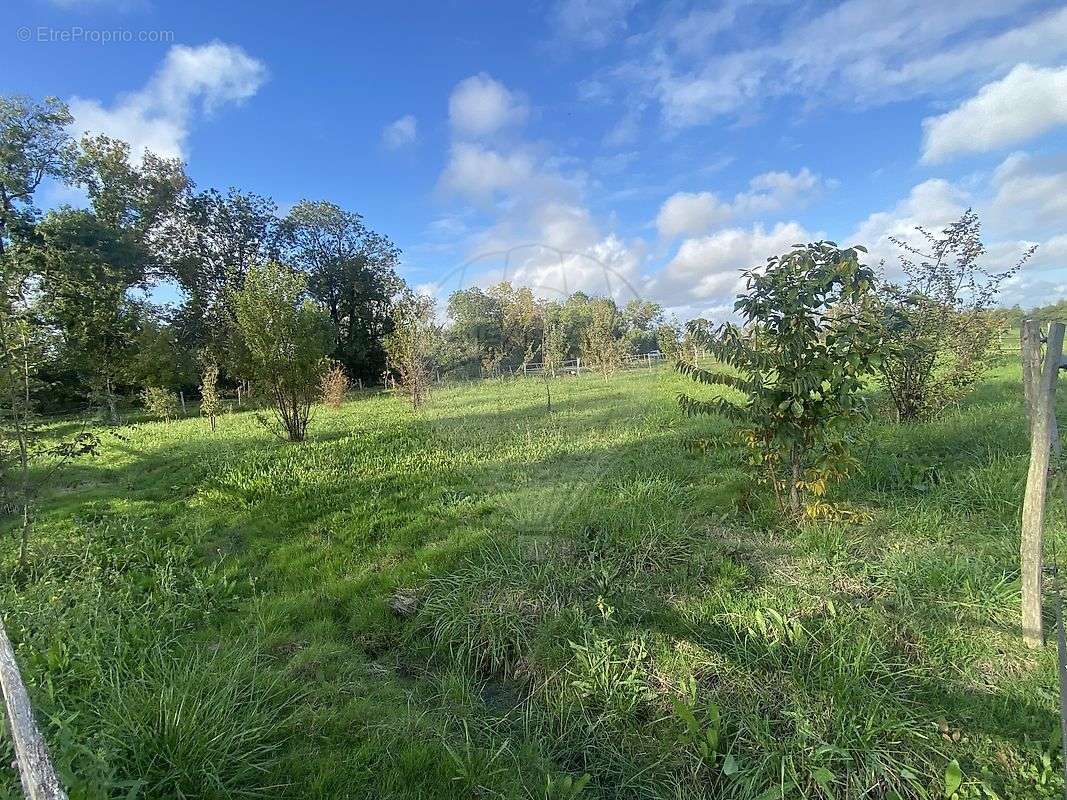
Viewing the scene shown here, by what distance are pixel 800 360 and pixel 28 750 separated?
4454 millimetres

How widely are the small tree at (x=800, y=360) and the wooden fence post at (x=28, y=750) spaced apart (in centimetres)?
379

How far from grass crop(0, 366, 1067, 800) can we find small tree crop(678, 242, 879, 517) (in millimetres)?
494

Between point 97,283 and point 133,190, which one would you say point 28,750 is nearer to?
point 97,283

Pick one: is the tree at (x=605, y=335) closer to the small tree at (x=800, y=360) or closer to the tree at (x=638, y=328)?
the tree at (x=638, y=328)

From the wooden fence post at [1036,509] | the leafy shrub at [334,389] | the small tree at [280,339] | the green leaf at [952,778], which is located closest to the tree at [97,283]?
the leafy shrub at [334,389]

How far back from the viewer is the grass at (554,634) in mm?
2191

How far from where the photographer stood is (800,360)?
12.8ft

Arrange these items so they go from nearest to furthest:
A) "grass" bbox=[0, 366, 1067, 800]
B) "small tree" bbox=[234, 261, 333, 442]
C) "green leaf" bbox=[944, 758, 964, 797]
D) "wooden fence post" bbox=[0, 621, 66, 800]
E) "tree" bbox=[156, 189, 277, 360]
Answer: "wooden fence post" bbox=[0, 621, 66, 800] → "green leaf" bbox=[944, 758, 964, 797] → "grass" bbox=[0, 366, 1067, 800] → "small tree" bbox=[234, 261, 333, 442] → "tree" bbox=[156, 189, 277, 360]

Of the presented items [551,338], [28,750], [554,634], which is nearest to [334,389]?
[551,338]

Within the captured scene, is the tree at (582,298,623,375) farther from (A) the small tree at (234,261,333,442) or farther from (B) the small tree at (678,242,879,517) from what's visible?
(A) the small tree at (234,261,333,442)

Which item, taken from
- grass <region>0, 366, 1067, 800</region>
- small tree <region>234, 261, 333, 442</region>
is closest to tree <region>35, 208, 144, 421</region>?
small tree <region>234, 261, 333, 442</region>

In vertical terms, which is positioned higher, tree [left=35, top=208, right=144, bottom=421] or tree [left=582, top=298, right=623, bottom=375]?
tree [left=35, top=208, right=144, bottom=421]

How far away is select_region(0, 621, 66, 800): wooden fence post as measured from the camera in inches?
42.2

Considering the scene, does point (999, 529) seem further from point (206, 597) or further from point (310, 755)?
point (206, 597)
